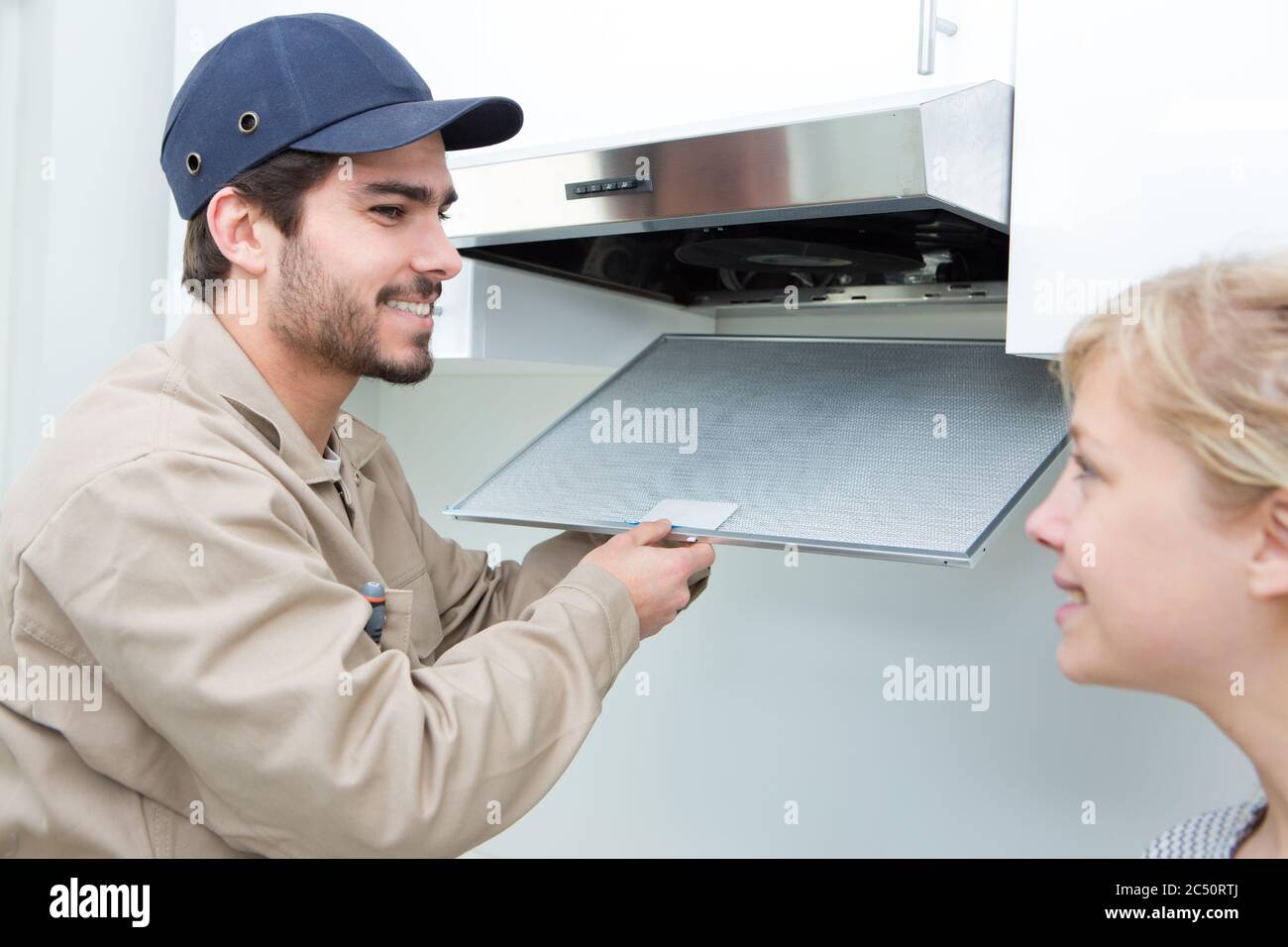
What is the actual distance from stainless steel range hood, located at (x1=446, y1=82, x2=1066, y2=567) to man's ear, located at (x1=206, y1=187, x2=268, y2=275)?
23cm

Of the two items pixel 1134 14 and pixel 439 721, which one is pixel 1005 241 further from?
pixel 439 721

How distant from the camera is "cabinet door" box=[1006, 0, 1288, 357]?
0.81 meters

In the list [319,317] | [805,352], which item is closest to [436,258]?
[319,317]

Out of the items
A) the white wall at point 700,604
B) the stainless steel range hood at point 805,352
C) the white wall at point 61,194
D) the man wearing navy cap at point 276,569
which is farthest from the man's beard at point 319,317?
the white wall at point 61,194

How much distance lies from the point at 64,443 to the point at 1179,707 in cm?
107

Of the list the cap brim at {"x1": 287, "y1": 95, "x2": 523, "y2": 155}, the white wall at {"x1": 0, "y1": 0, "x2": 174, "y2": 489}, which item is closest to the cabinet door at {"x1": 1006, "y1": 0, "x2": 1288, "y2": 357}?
the cap brim at {"x1": 287, "y1": 95, "x2": 523, "y2": 155}

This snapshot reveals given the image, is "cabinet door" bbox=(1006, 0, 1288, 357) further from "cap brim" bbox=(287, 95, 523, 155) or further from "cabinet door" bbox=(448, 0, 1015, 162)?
"cap brim" bbox=(287, 95, 523, 155)

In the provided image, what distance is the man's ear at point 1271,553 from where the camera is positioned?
60 centimetres

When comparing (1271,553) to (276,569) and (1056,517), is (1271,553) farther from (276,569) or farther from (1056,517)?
(276,569)

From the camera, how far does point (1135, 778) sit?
123cm

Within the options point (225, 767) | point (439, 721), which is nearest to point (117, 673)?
point (225, 767)

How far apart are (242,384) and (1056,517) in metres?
0.64

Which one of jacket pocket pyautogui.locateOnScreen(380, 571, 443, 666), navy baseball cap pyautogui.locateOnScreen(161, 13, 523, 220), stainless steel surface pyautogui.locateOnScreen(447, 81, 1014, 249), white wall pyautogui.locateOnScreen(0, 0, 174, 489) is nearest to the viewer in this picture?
stainless steel surface pyautogui.locateOnScreen(447, 81, 1014, 249)

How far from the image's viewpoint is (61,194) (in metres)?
1.64
